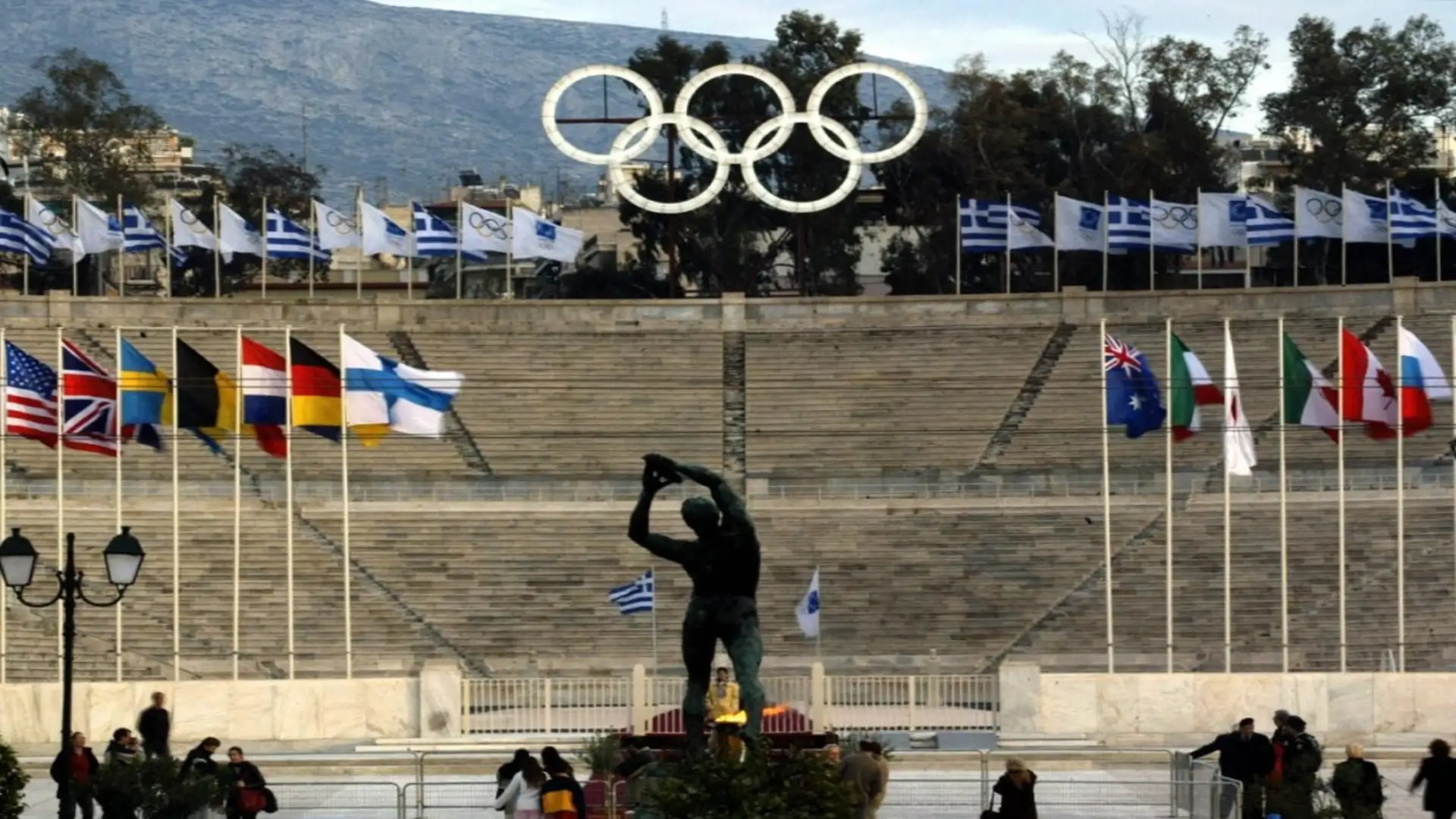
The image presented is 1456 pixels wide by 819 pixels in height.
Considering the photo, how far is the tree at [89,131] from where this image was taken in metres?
77.4

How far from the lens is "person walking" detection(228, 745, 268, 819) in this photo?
86.5 ft

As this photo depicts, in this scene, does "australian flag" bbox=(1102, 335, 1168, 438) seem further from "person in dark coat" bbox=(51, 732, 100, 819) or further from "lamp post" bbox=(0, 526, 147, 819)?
"lamp post" bbox=(0, 526, 147, 819)

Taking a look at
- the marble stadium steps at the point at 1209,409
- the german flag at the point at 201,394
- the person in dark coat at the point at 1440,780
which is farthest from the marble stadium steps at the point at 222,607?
the person in dark coat at the point at 1440,780

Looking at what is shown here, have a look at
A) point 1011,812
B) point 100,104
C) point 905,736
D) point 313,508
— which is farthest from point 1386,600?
point 100,104

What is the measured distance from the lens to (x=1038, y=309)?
63.6 m

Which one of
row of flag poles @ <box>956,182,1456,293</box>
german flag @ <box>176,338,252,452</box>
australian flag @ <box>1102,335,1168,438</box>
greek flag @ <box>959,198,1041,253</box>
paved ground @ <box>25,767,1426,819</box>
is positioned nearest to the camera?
paved ground @ <box>25,767,1426,819</box>

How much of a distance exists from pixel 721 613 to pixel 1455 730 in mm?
17210

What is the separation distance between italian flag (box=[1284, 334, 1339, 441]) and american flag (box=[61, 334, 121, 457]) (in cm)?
1493

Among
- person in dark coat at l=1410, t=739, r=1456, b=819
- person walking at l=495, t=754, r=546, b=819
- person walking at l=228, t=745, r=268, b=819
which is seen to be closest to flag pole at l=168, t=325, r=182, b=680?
person walking at l=228, t=745, r=268, b=819

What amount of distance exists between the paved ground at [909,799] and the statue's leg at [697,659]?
4.92 metres

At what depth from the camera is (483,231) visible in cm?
6469

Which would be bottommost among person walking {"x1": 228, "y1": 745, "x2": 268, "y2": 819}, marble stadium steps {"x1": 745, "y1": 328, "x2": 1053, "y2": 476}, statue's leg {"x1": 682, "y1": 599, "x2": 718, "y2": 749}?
person walking {"x1": 228, "y1": 745, "x2": 268, "y2": 819}

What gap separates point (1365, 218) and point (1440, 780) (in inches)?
1490

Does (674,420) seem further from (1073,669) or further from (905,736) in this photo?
(905,736)
